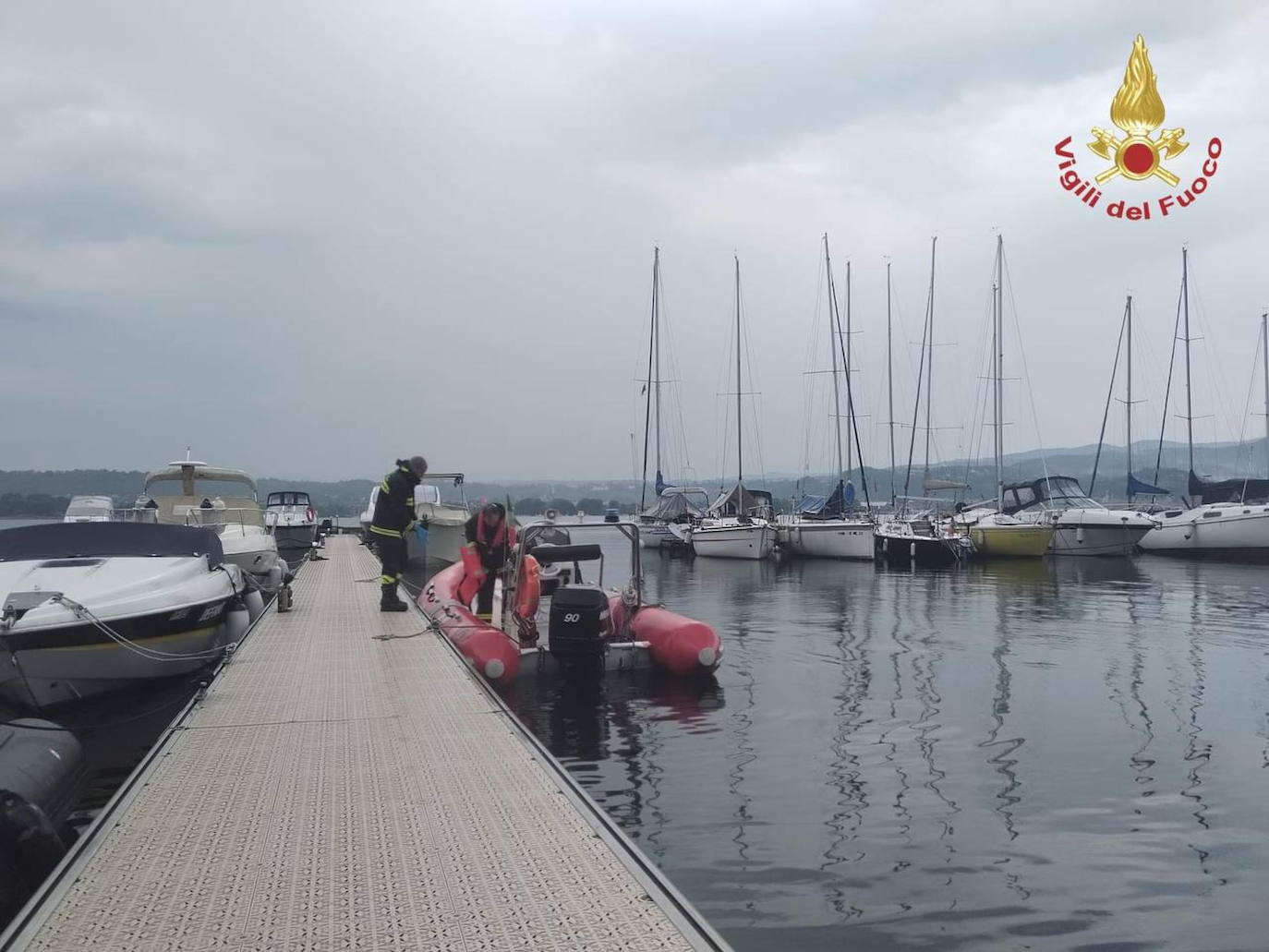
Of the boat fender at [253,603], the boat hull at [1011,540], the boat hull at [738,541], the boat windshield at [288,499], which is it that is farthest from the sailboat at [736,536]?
the boat fender at [253,603]

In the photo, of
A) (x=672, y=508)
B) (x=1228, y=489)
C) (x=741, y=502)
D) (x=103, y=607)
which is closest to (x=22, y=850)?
(x=103, y=607)

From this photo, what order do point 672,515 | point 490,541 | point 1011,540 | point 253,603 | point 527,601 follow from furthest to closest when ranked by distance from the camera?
point 672,515
point 1011,540
point 253,603
point 490,541
point 527,601

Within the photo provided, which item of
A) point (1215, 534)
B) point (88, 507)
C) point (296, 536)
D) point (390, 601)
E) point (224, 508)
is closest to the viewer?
point (390, 601)

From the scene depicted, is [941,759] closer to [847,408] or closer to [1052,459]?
[847,408]

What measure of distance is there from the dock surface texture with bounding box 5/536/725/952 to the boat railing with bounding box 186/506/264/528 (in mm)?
13262

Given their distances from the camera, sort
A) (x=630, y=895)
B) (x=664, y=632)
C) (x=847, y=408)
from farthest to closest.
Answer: (x=847, y=408) → (x=664, y=632) → (x=630, y=895)

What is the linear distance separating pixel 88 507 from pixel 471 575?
45.4ft

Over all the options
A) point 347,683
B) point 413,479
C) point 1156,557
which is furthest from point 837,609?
point 1156,557

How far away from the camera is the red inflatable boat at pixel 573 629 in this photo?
37.4ft

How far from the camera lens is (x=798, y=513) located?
42.6 m

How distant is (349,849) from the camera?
16.1 ft

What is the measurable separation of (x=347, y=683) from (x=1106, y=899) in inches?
251

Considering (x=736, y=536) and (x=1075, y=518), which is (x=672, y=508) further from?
(x=1075, y=518)

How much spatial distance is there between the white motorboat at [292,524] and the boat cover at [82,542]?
20.7 metres
